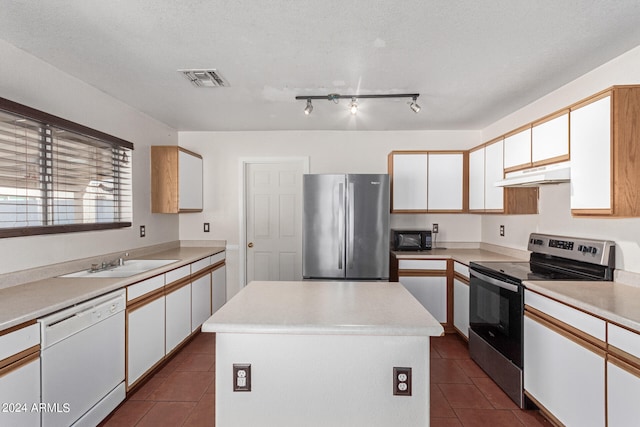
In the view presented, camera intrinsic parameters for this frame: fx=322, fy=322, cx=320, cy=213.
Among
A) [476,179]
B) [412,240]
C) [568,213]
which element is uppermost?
[476,179]

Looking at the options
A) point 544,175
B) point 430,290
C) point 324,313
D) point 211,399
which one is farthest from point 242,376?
point 430,290

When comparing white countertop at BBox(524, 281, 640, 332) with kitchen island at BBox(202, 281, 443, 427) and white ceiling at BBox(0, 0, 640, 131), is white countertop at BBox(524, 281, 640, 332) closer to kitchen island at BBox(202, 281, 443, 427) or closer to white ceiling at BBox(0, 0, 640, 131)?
kitchen island at BBox(202, 281, 443, 427)

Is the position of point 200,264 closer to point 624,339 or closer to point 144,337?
point 144,337

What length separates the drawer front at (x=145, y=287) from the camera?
231cm

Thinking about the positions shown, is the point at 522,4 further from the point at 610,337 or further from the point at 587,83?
the point at 610,337

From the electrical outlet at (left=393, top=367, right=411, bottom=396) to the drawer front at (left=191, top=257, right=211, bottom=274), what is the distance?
8.10 ft

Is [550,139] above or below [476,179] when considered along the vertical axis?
above

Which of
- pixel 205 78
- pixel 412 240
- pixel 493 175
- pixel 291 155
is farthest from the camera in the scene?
pixel 291 155

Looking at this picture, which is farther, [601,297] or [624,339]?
[601,297]

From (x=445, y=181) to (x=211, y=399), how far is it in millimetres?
3209

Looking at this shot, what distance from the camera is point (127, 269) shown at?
2824mm

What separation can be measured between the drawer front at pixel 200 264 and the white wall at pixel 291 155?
0.55 metres

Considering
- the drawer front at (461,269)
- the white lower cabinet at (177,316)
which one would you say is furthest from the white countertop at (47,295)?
the drawer front at (461,269)

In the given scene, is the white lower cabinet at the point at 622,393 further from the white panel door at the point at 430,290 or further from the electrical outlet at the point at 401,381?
the white panel door at the point at 430,290
